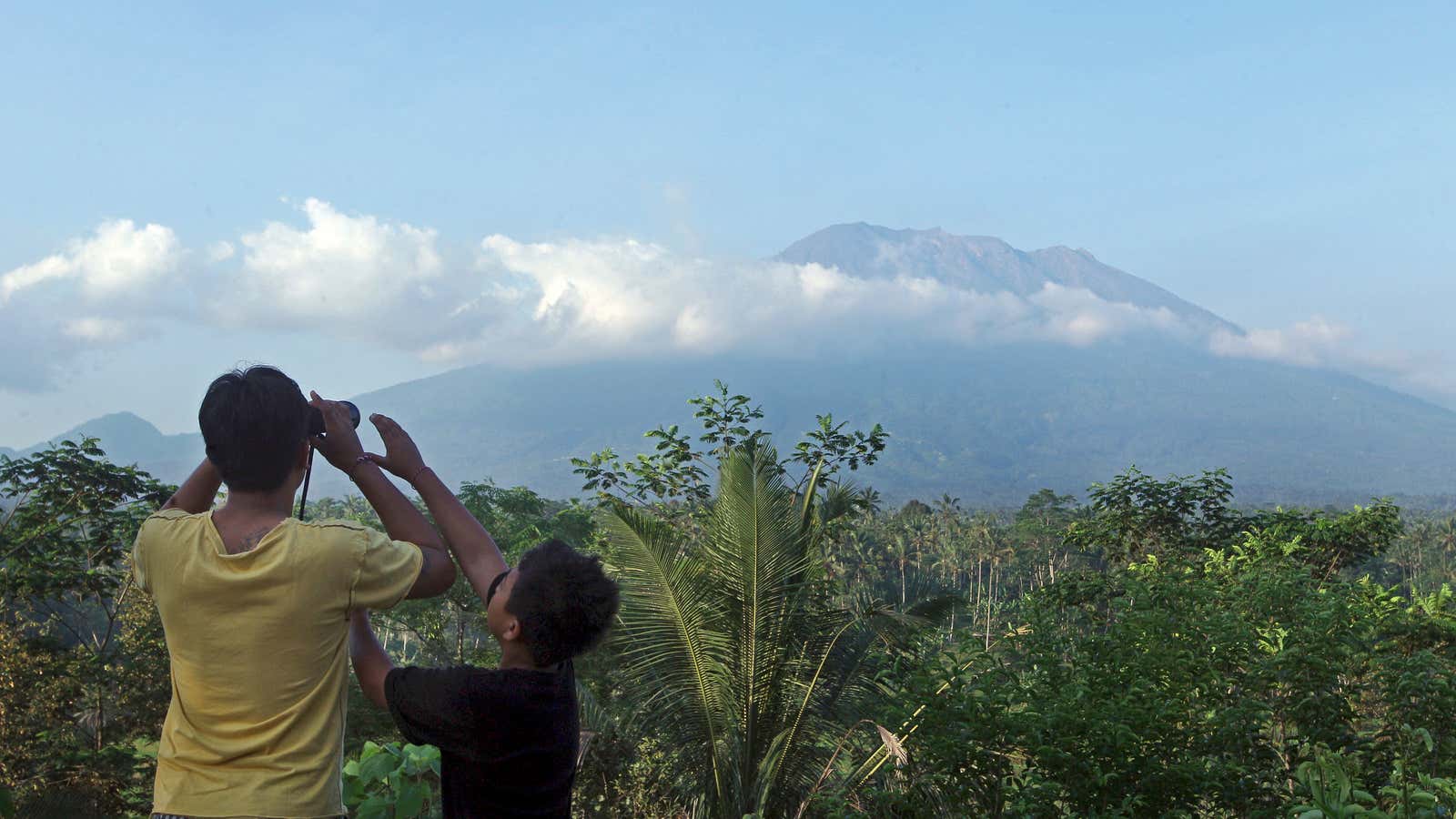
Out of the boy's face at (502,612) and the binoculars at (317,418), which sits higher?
the binoculars at (317,418)

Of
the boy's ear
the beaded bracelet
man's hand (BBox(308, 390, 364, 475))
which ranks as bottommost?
the boy's ear

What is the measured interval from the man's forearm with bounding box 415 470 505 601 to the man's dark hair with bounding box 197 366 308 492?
8.2 inches

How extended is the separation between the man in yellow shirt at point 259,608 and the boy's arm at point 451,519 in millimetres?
74

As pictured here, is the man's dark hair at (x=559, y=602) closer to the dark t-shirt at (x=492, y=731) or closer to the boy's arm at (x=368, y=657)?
the dark t-shirt at (x=492, y=731)

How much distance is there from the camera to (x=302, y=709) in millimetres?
1608

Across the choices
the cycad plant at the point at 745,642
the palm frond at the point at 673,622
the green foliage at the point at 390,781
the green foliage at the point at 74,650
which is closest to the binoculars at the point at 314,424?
the green foliage at the point at 390,781

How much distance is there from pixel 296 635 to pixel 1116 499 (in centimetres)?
1770

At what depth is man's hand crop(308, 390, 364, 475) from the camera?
68.8 inches

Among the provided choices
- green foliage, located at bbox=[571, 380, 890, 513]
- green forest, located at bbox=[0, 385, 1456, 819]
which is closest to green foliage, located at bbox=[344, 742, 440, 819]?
green forest, located at bbox=[0, 385, 1456, 819]

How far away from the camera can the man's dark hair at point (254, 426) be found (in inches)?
62.8

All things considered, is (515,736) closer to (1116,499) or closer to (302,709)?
(302,709)

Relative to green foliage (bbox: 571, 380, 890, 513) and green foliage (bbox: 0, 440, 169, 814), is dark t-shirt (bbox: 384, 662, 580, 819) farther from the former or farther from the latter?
green foliage (bbox: 0, 440, 169, 814)

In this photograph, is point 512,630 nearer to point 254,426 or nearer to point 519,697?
point 519,697

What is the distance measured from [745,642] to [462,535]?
17.6 feet
